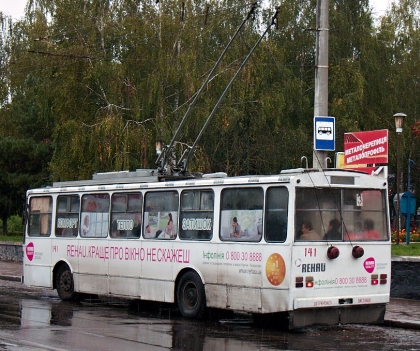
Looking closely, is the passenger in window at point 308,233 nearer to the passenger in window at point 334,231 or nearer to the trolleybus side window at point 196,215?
the passenger in window at point 334,231

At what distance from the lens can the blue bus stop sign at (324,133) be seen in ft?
55.4

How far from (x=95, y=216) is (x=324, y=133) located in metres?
5.01

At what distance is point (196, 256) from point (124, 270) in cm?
235

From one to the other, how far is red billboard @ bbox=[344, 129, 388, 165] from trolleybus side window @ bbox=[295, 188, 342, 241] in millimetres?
3953

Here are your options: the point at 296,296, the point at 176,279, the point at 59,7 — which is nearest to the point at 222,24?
the point at 59,7

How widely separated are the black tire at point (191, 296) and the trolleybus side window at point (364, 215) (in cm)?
279

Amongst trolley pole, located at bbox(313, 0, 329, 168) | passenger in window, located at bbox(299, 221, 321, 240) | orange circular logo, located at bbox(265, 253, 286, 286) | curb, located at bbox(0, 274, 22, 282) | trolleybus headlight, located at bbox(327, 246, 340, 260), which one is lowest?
curb, located at bbox(0, 274, 22, 282)

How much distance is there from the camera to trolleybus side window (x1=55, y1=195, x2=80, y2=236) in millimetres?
18438

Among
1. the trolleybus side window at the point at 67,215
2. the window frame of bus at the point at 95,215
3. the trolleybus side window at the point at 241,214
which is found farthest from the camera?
the trolleybus side window at the point at 67,215

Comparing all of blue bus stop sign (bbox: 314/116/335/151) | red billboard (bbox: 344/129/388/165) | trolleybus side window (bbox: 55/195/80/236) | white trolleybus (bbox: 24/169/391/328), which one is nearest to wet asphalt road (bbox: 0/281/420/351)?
white trolleybus (bbox: 24/169/391/328)

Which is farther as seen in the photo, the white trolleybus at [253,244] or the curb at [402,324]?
the curb at [402,324]

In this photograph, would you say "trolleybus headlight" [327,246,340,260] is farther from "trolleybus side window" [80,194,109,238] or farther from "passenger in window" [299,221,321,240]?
"trolleybus side window" [80,194,109,238]

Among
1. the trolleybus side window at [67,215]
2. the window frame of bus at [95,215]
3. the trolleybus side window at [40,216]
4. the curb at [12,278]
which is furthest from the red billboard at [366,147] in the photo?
the curb at [12,278]

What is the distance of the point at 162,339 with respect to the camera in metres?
12.2
